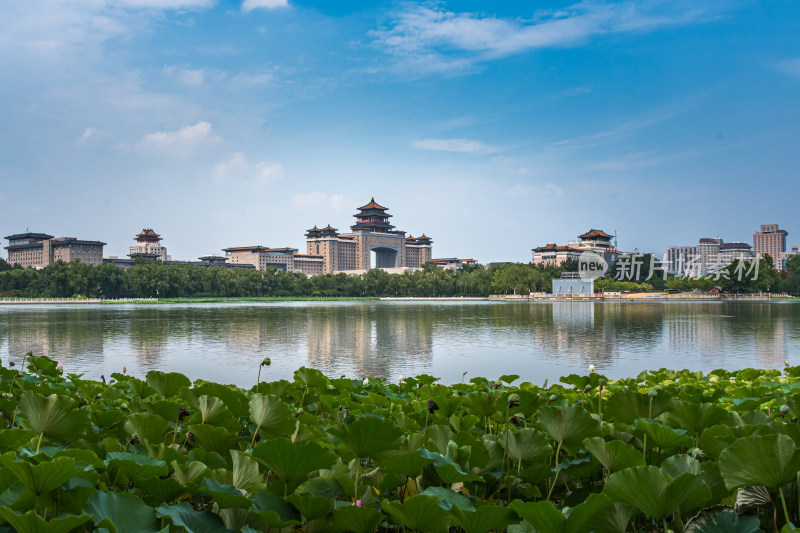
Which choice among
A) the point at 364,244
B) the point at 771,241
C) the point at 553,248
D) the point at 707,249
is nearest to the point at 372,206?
the point at 364,244

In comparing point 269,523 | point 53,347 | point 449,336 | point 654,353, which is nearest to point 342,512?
point 269,523

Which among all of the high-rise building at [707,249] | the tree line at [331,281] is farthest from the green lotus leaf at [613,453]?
the high-rise building at [707,249]

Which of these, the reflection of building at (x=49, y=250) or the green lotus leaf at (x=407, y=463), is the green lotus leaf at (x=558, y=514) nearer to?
the green lotus leaf at (x=407, y=463)

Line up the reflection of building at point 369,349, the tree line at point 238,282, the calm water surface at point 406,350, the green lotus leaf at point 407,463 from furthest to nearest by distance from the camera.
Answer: the tree line at point 238,282 < the reflection of building at point 369,349 < the calm water surface at point 406,350 < the green lotus leaf at point 407,463

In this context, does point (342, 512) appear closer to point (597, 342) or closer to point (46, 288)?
point (597, 342)

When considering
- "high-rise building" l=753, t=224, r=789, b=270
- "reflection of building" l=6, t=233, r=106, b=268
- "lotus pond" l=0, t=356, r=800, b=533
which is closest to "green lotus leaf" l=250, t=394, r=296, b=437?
"lotus pond" l=0, t=356, r=800, b=533

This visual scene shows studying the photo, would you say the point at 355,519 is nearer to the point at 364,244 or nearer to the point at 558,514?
the point at 558,514
